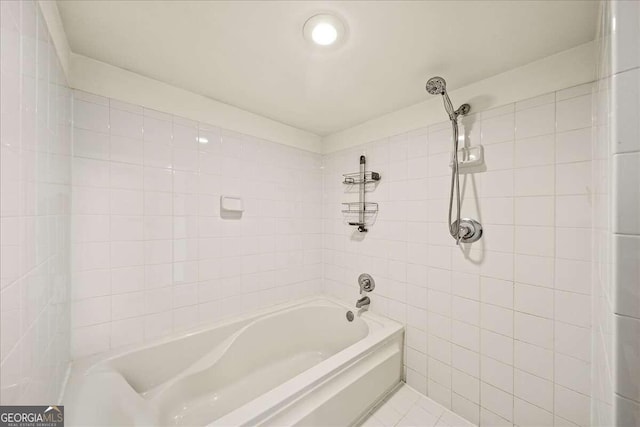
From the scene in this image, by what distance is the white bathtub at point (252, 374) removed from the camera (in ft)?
3.43

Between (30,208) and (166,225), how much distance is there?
2.71 ft

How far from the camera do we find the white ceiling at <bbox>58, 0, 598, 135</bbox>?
0.96 metres

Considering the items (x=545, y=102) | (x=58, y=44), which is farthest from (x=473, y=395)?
(x=58, y=44)

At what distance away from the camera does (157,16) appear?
1.01 meters

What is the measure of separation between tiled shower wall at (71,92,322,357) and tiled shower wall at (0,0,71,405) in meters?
0.23

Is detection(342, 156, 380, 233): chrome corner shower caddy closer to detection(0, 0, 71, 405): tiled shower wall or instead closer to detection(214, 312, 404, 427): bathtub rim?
detection(214, 312, 404, 427): bathtub rim

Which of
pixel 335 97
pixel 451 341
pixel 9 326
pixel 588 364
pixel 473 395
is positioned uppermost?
pixel 335 97

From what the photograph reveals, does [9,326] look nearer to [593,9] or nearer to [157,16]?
[157,16]

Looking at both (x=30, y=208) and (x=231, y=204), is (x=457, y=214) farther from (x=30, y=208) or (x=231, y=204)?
(x=30, y=208)

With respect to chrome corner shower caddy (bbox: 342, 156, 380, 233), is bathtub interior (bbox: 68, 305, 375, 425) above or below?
below

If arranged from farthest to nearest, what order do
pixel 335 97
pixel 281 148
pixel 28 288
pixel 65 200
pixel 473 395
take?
1. pixel 281 148
2. pixel 335 97
3. pixel 473 395
4. pixel 65 200
5. pixel 28 288

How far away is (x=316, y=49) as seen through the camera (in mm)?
1185

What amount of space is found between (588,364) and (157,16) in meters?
2.53

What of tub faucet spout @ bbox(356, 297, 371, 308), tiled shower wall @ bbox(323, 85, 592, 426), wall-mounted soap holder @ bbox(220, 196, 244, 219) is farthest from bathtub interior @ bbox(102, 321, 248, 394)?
tiled shower wall @ bbox(323, 85, 592, 426)
